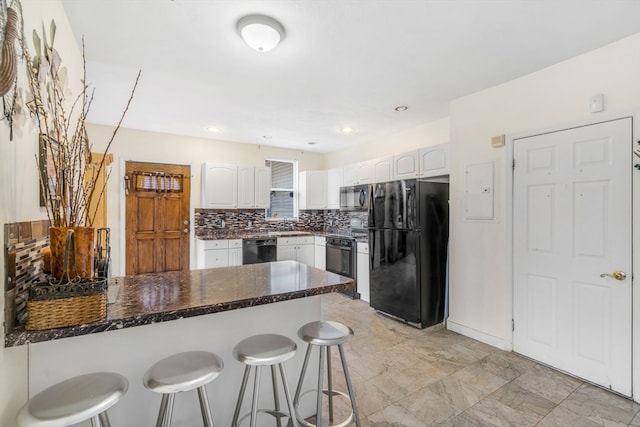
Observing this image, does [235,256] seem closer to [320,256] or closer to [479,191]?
[320,256]

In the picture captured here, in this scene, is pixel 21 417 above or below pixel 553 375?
above

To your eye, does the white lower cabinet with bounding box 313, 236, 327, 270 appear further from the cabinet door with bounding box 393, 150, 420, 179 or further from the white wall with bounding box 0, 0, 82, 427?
the white wall with bounding box 0, 0, 82, 427

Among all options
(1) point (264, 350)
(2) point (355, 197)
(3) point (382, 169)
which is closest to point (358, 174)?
(2) point (355, 197)

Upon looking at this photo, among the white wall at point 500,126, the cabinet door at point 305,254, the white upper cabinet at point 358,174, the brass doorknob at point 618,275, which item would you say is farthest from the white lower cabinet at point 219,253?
the brass doorknob at point 618,275

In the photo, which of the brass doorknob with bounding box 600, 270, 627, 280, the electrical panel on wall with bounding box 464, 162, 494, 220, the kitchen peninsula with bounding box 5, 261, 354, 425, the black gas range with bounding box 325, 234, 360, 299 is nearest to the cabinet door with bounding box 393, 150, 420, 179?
the electrical panel on wall with bounding box 464, 162, 494, 220

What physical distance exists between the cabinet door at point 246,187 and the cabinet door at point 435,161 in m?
2.71

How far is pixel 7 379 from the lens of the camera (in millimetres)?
1021

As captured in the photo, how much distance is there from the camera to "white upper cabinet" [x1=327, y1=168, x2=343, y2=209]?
202 inches

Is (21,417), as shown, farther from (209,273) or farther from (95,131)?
(95,131)

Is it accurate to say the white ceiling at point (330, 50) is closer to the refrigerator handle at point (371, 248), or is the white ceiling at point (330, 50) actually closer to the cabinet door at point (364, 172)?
the cabinet door at point (364, 172)

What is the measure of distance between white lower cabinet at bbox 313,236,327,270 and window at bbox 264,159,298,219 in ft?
2.94

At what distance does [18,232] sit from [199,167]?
12.9 feet

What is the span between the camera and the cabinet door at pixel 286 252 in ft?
16.0

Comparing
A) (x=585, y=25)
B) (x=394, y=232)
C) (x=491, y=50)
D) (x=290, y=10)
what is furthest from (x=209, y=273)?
(x=585, y=25)
